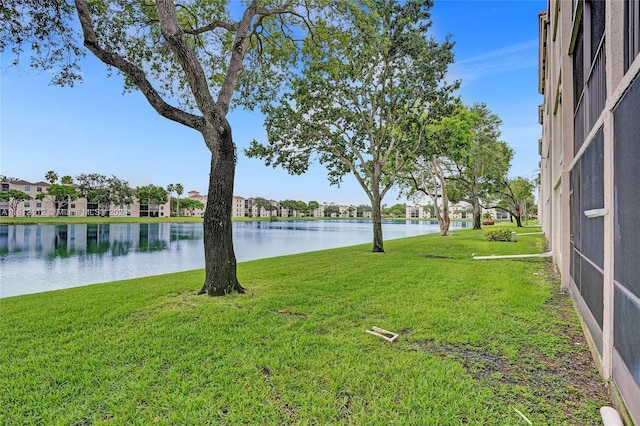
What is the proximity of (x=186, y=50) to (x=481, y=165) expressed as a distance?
24.7 metres

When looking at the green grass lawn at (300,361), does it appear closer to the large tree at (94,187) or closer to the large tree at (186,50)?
the large tree at (186,50)

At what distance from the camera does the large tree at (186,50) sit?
17.6 feet

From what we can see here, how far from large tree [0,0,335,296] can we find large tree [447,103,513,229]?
667 inches

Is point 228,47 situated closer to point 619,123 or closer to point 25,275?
point 619,123

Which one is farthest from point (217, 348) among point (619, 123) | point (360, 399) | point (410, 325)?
point (619, 123)

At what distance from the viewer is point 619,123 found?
221cm

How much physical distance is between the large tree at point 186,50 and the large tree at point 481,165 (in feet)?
55.6

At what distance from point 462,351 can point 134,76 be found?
6178mm

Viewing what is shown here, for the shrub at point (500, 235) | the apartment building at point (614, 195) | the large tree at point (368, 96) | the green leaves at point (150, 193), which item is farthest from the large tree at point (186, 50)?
the green leaves at point (150, 193)

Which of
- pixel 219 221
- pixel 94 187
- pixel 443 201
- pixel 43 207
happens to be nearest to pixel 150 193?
pixel 94 187

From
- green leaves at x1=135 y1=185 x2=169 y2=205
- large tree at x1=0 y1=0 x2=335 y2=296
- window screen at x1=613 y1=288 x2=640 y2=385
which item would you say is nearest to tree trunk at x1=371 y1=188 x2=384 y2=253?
large tree at x1=0 y1=0 x2=335 y2=296

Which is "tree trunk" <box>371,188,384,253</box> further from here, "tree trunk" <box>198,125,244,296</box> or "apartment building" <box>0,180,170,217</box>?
"apartment building" <box>0,180,170,217</box>

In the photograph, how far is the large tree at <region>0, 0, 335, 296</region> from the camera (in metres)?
5.36

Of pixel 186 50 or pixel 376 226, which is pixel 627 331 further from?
pixel 376 226
